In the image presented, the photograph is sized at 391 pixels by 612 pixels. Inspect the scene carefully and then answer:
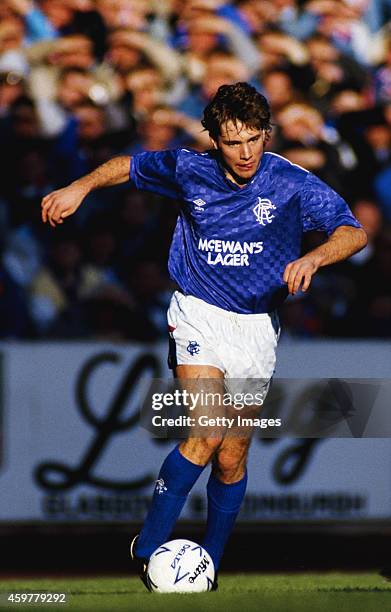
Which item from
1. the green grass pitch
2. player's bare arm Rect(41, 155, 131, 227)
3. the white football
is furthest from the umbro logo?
the green grass pitch

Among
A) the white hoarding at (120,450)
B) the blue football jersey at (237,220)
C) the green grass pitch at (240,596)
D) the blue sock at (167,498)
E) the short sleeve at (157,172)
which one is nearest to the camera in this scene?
the green grass pitch at (240,596)

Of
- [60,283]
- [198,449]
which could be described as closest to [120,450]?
[60,283]

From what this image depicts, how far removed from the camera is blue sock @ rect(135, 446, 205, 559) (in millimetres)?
5723

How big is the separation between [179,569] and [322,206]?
178cm

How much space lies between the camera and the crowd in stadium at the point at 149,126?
898 cm

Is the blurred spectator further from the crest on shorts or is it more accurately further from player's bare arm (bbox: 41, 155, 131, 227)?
the crest on shorts

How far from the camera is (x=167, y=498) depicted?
5.76m

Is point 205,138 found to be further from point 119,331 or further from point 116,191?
point 119,331

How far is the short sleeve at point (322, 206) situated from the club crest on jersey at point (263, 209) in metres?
0.15

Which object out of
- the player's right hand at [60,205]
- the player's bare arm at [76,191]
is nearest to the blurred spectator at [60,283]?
the player's bare arm at [76,191]

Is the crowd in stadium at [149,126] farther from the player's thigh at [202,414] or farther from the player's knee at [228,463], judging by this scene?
the player's thigh at [202,414]

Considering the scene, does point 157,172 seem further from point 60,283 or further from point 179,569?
point 60,283

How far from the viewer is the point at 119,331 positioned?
9086 mm

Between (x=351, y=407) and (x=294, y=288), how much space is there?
87.2 inches
